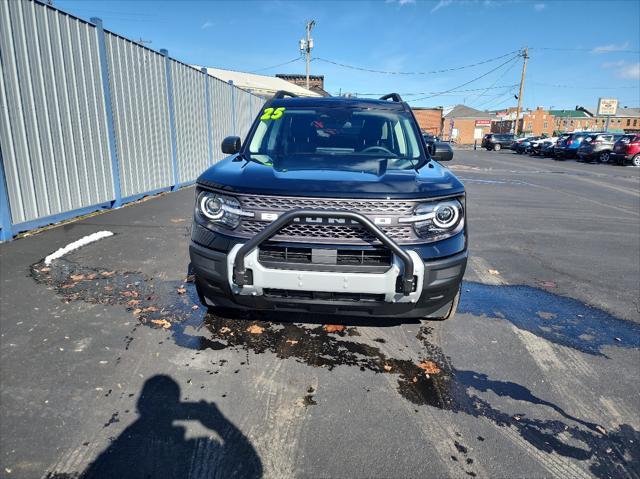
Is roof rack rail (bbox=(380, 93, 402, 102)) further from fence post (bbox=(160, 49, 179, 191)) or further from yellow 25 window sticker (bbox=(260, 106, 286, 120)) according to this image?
fence post (bbox=(160, 49, 179, 191))

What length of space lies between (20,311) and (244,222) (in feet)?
7.68

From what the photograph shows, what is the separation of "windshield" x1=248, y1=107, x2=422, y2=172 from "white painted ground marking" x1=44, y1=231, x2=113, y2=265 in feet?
9.54

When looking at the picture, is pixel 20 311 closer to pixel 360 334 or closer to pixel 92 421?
pixel 92 421

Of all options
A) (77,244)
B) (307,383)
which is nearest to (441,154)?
(307,383)

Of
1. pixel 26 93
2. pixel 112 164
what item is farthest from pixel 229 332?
pixel 112 164

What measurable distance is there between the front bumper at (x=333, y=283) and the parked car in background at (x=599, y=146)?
2753 centimetres

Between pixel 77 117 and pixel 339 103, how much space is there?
4.77 m

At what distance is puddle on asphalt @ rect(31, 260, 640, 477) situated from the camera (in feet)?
7.22

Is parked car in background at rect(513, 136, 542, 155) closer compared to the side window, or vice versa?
the side window

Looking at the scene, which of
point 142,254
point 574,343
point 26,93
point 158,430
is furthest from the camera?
point 26,93

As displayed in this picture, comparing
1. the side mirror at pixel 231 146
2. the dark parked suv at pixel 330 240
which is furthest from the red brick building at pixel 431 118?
the dark parked suv at pixel 330 240

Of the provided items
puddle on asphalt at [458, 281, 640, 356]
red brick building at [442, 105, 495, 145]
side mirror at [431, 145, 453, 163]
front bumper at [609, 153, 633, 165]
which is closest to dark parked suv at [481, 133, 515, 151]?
front bumper at [609, 153, 633, 165]

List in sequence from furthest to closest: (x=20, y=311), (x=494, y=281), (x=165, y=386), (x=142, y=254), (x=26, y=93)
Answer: (x=26, y=93)
(x=142, y=254)
(x=494, y=281)
(x=20, y=311)
(x=165, y=386)

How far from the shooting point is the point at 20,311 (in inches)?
137
